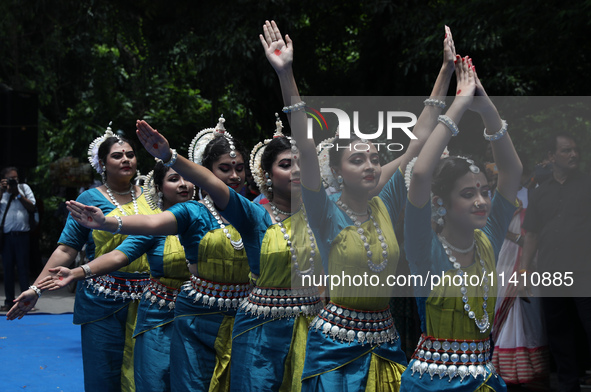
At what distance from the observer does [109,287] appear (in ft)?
15.8

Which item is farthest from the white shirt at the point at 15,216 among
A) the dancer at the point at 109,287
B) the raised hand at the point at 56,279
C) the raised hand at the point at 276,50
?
the raised hand at the point at 276,50

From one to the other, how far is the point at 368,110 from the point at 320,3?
63.6 inches

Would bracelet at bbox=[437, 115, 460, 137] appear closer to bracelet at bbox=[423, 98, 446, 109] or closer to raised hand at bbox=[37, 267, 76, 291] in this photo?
bracelet at bbox=[423, 98, 446, 109]

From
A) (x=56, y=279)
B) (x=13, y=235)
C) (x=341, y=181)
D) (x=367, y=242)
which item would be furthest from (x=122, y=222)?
(x=13, y=235)

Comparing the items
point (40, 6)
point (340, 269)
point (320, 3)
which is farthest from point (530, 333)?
point (40, 6)

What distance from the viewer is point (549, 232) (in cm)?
541


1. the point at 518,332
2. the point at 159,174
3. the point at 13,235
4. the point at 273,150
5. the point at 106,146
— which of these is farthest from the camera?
the point at 13,235

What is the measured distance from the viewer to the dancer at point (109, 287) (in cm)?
470

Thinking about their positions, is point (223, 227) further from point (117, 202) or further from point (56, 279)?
point (117, 202)

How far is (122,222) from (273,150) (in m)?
0.85

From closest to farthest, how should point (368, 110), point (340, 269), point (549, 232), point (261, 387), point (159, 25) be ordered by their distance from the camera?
1. point (340, 269)
2. point (261, 387)
3. point (549, 232)
4. point (368, 110)
5. point (159, 25)

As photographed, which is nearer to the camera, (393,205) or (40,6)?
(393,205)

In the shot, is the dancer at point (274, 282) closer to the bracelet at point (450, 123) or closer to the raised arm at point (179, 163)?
the raised arm at point (179, 163)

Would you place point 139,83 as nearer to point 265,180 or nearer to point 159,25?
point 159,25
